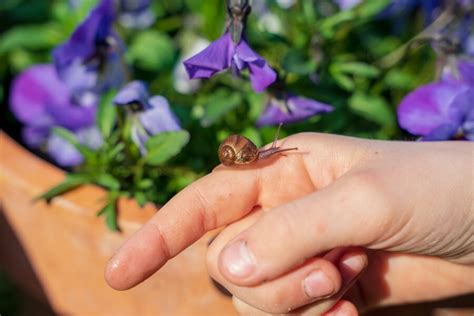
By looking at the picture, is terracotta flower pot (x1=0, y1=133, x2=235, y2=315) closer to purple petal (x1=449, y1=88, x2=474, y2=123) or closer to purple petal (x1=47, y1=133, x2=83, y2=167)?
purple petal (x1=47, y1=133, x2=83, y2=167)

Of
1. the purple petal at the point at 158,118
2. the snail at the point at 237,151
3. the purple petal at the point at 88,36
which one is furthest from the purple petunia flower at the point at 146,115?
the snail at the point at 237,151

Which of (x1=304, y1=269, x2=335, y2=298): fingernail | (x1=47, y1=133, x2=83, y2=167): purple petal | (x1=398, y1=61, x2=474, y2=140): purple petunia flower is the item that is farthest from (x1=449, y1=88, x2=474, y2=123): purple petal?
(x1=47, y1=133, x2=83, y2=167): purple petal

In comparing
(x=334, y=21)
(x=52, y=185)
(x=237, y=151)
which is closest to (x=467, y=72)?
(x=334, y=21)

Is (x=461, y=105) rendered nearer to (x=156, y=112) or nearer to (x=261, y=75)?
(x=261, y=75)

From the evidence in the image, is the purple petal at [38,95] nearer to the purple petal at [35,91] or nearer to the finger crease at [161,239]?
the purple petal at [35,91]

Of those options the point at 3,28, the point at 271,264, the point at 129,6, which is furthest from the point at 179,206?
the point at 3,28

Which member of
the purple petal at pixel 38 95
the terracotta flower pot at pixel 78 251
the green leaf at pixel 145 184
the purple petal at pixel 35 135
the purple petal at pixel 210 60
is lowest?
the terracotta flower pot at pixel 78 251
